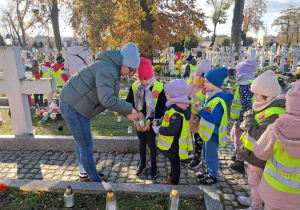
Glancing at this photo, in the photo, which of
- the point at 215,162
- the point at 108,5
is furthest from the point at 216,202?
the point at 108,5

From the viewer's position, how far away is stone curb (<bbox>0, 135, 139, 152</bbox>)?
13.4ft

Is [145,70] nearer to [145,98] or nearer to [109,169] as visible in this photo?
[145,98]

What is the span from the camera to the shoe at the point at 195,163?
11.9 feet

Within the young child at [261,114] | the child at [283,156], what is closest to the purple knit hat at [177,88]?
the young child at [261,114]

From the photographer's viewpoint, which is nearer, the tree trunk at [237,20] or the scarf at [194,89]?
the scarf at [194,89]

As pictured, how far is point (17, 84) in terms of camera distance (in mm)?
3941

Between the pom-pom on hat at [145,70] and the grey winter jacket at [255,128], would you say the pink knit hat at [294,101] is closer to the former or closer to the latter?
the grey winter jacket at [255,128]

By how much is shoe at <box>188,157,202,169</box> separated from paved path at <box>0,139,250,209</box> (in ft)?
0.22

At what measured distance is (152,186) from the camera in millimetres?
2664

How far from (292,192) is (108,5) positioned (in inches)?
509

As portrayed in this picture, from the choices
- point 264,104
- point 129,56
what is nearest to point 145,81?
point 129,56

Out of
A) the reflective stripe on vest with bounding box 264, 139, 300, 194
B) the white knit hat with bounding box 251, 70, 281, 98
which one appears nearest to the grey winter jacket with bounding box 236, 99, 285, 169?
the white knit hat with bounding box 251, 70, 281, 98

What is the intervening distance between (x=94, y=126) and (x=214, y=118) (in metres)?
3.18

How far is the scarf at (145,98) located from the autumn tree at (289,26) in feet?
126
